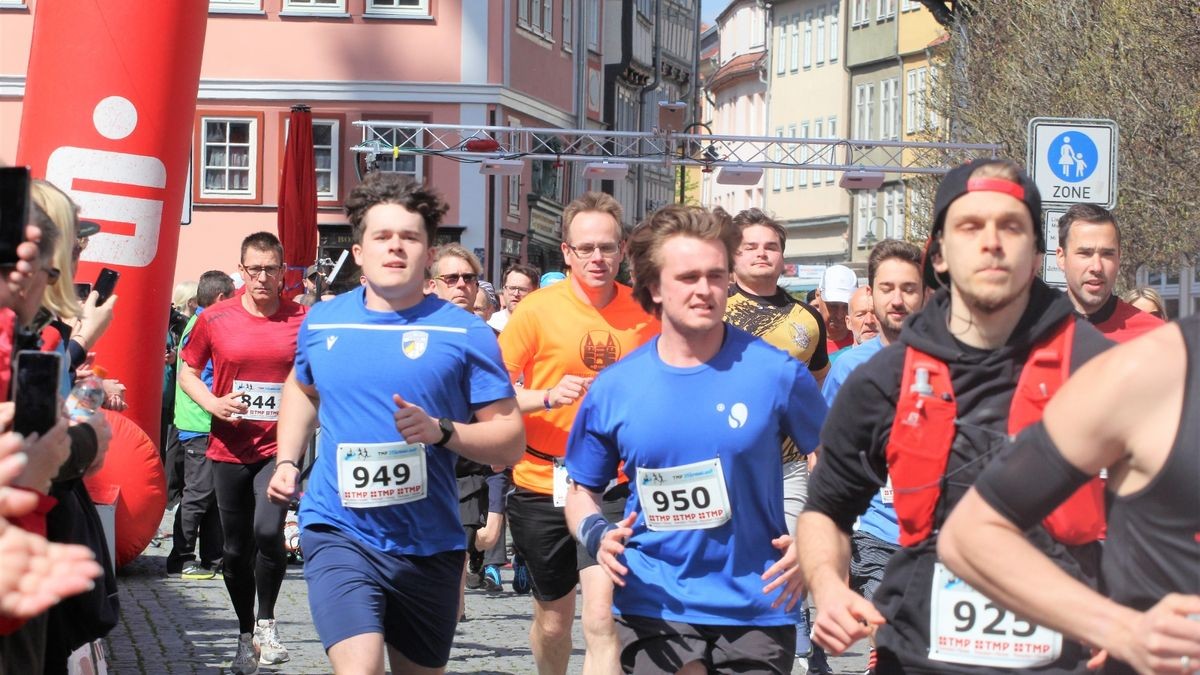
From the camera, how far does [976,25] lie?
38.7 metres

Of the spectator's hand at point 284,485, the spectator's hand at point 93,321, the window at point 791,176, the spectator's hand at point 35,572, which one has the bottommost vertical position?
the spectator's hand at point 284,485

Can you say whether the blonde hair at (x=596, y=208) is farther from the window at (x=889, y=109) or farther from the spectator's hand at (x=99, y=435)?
the window at (x=889, y=109)

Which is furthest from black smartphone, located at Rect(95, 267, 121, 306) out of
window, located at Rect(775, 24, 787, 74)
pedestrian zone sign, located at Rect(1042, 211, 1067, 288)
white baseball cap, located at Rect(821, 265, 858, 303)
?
window, located at Rect(775, 24, 787, 74)

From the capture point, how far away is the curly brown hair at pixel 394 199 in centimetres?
666

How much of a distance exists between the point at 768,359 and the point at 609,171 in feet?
95.0

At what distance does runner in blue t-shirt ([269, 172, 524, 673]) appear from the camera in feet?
20.8

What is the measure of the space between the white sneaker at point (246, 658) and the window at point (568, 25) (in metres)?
38.2

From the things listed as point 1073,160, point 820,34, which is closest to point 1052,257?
point 1073,160

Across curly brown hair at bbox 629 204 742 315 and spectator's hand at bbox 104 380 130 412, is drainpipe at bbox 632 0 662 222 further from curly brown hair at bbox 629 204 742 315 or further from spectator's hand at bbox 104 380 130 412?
curly brown hair at bbox 629 204 742 315

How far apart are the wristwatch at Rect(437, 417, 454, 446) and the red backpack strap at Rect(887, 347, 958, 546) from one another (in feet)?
7.24

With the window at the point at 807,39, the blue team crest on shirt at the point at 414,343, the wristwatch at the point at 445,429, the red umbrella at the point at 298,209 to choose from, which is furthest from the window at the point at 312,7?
the window at the point at 807,39

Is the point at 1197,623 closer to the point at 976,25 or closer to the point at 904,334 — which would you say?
the point at 904,334

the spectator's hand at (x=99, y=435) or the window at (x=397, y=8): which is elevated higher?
the window at (x=397, y=8)

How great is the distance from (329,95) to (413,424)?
113 ft
